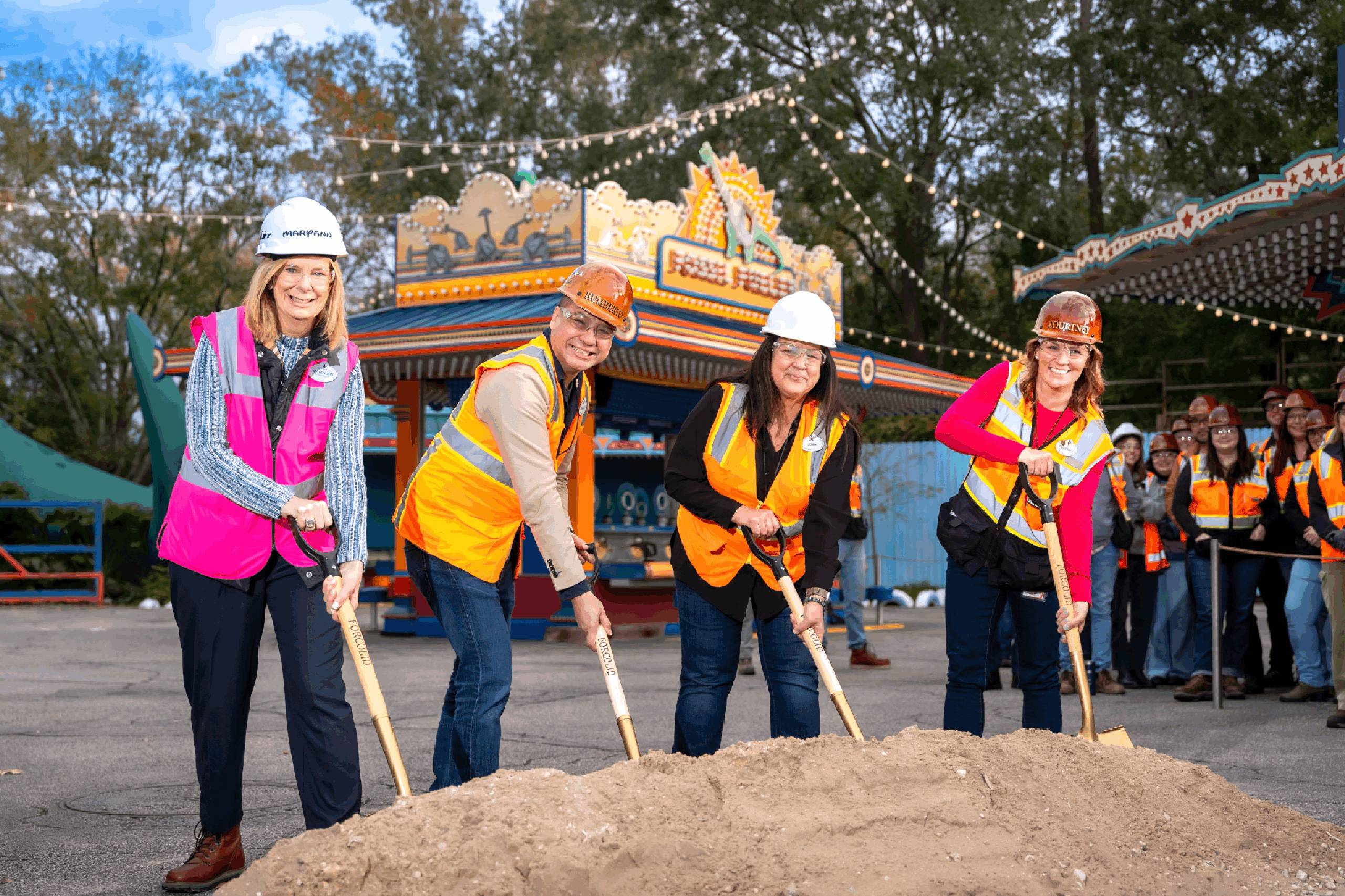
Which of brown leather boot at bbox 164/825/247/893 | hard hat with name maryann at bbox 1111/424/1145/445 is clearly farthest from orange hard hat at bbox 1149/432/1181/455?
brown leather boot at bbox 164/825/247/893

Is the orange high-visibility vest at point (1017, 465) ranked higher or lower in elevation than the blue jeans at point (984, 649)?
higher

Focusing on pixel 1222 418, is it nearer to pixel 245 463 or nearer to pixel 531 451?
pixel 531 451

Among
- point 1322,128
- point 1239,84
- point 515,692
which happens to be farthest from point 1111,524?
point 1239,84

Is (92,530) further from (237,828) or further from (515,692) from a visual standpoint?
(237,828)

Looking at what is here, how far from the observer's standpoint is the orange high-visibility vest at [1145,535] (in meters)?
9.14

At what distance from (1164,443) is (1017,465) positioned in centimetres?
628

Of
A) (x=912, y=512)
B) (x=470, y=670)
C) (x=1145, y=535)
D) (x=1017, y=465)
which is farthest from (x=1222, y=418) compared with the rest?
(x=912, y=512)

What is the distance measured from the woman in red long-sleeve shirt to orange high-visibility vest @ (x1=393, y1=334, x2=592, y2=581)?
61.2 inches

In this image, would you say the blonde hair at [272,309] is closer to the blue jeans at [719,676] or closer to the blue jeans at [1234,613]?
the blue jeans at [719,676]

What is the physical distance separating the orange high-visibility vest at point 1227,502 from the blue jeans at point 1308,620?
61cm

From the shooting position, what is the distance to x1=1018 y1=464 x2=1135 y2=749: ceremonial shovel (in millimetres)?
4668

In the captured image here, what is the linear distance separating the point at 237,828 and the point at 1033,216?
26535 mm

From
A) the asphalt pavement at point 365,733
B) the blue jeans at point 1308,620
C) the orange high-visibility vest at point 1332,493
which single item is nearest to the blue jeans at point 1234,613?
the asphalt pavement at point 365,733

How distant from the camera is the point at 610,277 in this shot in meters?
4.09
